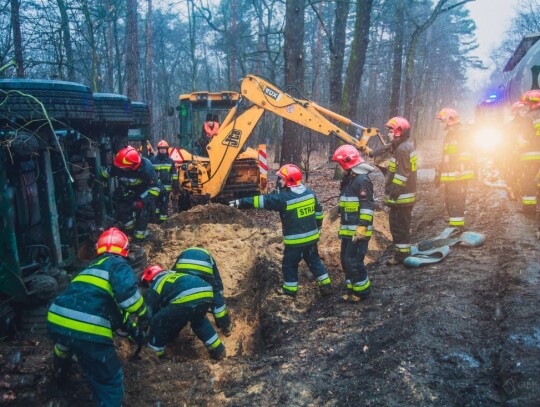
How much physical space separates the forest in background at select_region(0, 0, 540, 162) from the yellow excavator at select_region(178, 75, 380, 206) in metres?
0.69

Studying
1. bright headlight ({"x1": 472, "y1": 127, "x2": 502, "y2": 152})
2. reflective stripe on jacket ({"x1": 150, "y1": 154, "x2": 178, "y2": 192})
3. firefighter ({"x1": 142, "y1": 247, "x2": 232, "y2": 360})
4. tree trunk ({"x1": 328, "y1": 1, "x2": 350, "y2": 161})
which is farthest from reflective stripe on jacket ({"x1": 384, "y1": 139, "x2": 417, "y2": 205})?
tree trunk ({"x1": 328, "y1": 1, "x2": 350, "y2": 161})

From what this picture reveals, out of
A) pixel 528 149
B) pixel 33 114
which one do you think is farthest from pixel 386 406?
pixel 528 149

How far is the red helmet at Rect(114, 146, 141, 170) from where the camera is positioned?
6688mm

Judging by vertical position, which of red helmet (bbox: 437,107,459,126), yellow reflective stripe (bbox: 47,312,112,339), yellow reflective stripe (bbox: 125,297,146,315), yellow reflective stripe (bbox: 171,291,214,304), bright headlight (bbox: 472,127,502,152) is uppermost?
red helmet (bbox: 437,107,459,126)

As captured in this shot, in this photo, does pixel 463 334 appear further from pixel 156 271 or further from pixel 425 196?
pixel 425 196

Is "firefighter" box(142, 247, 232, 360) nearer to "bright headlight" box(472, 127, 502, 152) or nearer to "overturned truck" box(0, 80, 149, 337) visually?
"overturned truck" box(0, 80, 149, 337)

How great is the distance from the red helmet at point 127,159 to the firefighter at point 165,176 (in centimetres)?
229

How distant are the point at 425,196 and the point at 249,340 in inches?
309

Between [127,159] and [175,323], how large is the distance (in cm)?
337

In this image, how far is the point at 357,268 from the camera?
5.16m

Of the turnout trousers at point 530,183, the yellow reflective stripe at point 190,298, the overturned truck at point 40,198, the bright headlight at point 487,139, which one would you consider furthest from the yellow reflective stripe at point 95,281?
the bright headlight at point 487,139

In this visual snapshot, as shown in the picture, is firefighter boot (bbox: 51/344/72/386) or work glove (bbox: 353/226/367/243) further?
work glove (bbox: 353/226/367/243)

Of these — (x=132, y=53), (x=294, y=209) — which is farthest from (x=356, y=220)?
(x=132, y=53)

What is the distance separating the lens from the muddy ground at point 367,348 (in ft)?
11.0
